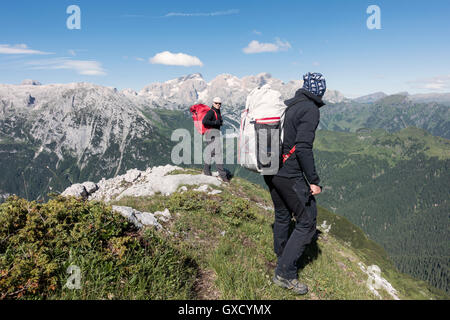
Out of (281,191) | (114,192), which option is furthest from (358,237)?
(281,191)

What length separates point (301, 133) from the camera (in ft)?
17.4

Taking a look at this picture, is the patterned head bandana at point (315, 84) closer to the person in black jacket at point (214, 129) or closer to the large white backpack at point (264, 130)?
the large white backpack at point (264, 130)

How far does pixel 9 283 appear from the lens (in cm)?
338

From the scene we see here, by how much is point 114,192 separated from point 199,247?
1918 cm

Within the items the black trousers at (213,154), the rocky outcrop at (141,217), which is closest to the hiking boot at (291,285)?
the rocky outcrop at (141,217)

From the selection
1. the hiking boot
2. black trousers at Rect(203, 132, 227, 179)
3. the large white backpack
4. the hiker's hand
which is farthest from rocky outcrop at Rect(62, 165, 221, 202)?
the hiker's hand

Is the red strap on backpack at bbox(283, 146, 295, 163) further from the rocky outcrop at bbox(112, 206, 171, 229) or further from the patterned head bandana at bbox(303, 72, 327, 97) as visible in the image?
the rocky outcrop at bbox(112, 206, 171, 229)

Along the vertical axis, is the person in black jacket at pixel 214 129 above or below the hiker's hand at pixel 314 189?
above

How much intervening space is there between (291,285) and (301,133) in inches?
140

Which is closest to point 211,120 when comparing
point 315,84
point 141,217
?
point 141,217

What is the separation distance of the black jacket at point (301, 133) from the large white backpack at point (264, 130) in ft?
0.59

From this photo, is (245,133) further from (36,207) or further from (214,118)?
(214,118)

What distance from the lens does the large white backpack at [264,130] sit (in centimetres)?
555

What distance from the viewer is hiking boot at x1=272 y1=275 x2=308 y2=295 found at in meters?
5.57
